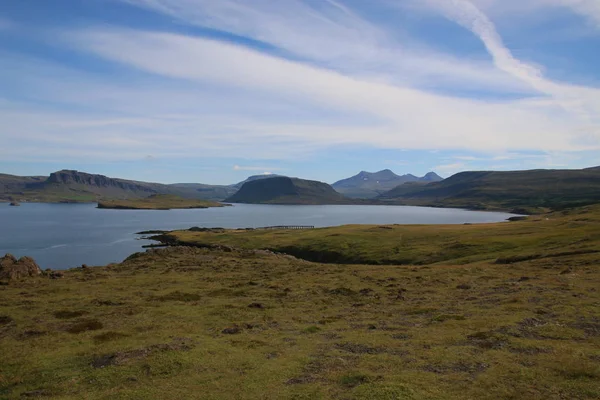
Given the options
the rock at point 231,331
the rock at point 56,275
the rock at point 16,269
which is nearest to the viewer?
the rock at point 231,331

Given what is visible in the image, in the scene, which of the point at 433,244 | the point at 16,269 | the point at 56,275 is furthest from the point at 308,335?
the point at 433,244

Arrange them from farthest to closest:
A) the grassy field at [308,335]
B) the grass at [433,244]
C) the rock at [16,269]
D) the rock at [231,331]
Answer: the grass at [433,244] < the rock at [16,269] < the rock at [231,331] < the grassy field at [308,335]

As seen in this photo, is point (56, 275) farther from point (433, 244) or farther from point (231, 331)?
point (433, 244)

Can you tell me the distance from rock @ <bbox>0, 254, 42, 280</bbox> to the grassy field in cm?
275

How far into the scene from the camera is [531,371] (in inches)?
728

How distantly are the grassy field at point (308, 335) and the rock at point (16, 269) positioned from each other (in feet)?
9.03

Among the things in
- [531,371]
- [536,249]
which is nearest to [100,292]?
[531,371]

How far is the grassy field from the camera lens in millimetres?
17875

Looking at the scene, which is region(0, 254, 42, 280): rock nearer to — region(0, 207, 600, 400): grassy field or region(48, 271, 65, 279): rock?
region(48, 271, 65, 279): rock

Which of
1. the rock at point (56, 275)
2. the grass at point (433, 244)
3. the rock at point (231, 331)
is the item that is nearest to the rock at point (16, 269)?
the rock at point (56, 275)

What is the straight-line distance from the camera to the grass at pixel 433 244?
71.3 meters

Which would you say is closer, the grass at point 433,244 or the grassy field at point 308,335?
the grassy field at point 308,335

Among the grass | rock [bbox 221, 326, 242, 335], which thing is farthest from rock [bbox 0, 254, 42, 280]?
the grass

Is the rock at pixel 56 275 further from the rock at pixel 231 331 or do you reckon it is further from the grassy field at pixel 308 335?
the rock at pixel 231 331
